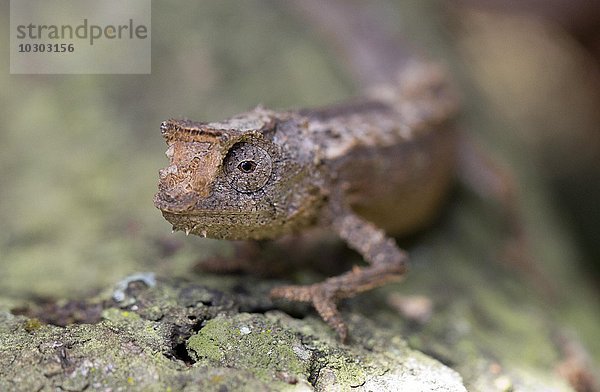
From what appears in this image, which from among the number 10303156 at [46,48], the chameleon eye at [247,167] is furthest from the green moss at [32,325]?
the number 10303156 at [46,48]

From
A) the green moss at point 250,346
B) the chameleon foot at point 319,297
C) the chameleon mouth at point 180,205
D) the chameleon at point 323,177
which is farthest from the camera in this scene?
the chameleon foot at point 319,297

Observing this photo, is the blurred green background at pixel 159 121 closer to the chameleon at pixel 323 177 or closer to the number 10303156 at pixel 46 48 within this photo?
the number 10303156 at pixel 46 48

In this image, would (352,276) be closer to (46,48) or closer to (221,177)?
(221,177)

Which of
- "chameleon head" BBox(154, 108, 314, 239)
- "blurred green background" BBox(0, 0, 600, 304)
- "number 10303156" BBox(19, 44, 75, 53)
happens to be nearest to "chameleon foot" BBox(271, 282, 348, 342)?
"chameleon head" BBox(154, 108, 314, 239)

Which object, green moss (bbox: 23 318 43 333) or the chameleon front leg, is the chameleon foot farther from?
green moss (bbox: 23 318 43 333)

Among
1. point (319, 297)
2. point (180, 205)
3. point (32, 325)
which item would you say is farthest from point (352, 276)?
point (32, 325)

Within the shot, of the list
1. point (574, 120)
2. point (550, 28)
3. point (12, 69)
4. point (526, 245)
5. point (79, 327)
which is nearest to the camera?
point (79, 327)

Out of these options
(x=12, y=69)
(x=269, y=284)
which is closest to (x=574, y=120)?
(x=269, y=284)

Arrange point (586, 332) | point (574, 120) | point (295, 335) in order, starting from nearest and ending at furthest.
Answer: point (295, 335), point (586, 332), point (574, 120)

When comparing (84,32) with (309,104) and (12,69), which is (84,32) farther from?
(309,104)
